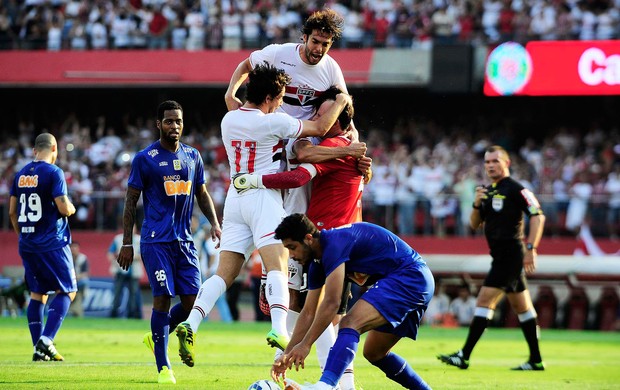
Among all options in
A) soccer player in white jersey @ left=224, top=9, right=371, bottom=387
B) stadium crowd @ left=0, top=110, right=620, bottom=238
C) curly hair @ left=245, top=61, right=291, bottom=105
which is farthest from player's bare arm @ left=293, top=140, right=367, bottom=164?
stadium crowd @ left=0, top=110, right=620, bottom=238

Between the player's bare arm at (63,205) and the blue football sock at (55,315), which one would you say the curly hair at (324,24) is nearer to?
the player's bare arm at (63,205)

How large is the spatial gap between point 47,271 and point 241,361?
7.71 ft

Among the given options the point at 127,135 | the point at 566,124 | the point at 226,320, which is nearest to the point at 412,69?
the point at 566,124

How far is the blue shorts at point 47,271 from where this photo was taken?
11945mm

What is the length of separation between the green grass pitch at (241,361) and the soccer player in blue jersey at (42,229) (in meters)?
0.69

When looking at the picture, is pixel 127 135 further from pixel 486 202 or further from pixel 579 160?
pixel 486 202

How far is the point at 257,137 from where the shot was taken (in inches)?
362

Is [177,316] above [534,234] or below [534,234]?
below

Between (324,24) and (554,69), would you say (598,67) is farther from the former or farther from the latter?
(324,24)

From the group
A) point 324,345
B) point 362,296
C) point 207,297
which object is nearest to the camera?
point 362,296

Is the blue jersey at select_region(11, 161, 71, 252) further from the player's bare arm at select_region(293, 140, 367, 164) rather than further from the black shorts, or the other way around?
the black shorts

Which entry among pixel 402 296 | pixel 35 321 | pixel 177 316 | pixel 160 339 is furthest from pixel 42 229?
pixel 402 296

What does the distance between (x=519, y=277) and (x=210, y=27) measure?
19903mm

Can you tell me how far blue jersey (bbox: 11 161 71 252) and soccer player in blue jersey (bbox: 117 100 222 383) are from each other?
1.87 metres
